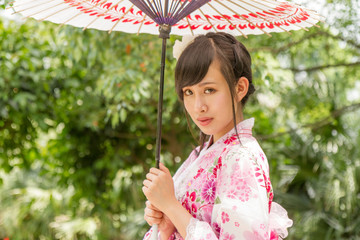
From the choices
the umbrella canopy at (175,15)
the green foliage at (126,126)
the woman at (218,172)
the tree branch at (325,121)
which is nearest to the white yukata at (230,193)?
the woman at (218,172)

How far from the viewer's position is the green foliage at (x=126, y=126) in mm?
3914

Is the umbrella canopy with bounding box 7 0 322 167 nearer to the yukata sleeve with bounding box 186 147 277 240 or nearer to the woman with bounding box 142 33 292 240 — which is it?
the woman with bounding box 142 33 292 240

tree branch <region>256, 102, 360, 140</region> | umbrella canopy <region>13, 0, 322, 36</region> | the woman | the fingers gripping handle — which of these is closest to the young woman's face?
the woman

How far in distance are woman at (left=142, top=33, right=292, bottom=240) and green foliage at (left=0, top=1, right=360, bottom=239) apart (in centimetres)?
165

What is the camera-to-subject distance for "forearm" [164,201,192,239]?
1527mm

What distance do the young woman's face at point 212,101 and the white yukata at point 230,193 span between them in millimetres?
87

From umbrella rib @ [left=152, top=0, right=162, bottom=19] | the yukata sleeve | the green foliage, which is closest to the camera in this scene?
the yukata sleeve

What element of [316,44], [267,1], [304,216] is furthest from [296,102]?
[267,1]

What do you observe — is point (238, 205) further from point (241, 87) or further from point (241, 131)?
point (241, 87)

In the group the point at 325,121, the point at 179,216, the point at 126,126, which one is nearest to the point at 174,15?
the point at 179,216

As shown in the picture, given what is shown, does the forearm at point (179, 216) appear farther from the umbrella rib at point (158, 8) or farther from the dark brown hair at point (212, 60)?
the umbrella rib at point (158, 8)

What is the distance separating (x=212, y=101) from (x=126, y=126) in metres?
3.54

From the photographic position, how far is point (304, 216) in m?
4.19

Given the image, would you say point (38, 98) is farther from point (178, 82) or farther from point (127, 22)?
point (178, 82)
